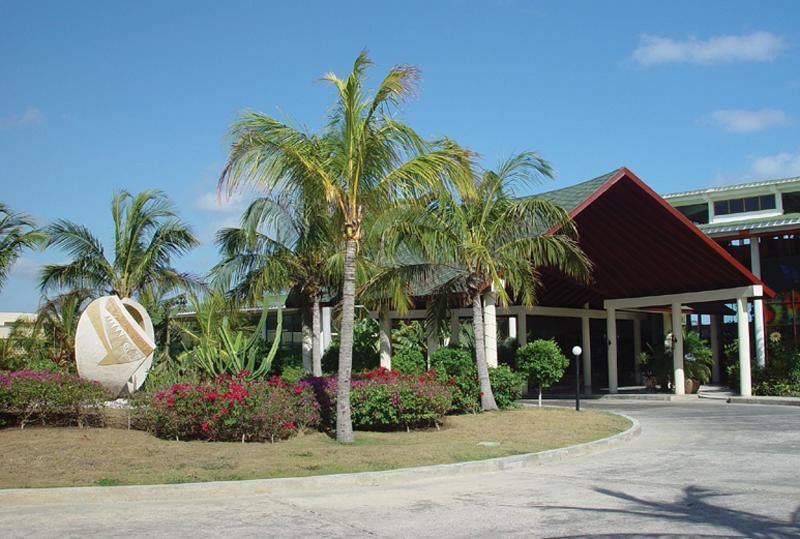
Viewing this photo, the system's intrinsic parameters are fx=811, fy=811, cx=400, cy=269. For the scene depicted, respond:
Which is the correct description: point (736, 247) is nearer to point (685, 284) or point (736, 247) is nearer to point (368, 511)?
point (685, 284)

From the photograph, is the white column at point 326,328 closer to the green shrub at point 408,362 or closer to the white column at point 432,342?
the green shrub at point 408,362

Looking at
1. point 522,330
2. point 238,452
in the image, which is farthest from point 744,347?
point 238,452

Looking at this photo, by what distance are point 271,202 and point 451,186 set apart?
7675 mm

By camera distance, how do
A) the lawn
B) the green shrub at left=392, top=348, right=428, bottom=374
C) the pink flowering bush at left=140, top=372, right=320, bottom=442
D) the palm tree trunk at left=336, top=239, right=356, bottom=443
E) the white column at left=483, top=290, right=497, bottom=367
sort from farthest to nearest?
the green shrub at left=392, top=348, right=428, bottom=374 → the white column at left=483, top=290, right=497, bottom=367 → the palm tree trunk at left=336, top=239, right=356, bottom=443 → the pink flowering bush at left=140, top=372, right=320, bottom=442 → the lawn

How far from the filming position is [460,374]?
19828mm

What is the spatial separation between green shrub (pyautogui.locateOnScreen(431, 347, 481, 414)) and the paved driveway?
615 cm

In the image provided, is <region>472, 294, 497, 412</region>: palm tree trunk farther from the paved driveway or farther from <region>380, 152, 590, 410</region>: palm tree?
the paved driveway

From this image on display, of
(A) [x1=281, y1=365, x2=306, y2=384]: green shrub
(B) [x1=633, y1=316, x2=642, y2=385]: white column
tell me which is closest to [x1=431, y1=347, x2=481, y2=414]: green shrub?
(A) [x1=281, y1=365, x2=306, y2=384]: green shrub

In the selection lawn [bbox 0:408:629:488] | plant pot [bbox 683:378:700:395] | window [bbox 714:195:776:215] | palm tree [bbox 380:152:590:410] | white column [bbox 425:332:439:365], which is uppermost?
window [bbox 714:195:776:215]

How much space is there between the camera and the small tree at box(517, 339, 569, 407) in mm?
21266

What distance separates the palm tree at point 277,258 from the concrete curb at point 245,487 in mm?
9997

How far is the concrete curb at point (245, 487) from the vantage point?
895 cm

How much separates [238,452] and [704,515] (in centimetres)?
693

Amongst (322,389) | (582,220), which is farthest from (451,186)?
(582,220)
